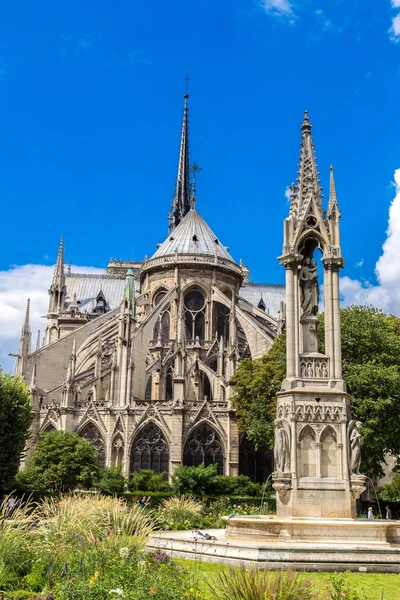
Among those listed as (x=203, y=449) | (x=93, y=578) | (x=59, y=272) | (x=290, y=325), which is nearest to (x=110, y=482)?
(x=203, y=449)

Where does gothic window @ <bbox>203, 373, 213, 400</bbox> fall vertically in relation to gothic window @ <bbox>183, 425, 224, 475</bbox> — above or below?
above

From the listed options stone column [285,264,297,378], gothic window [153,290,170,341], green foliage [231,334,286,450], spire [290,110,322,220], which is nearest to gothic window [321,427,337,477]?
stone column [285,264,297,378]

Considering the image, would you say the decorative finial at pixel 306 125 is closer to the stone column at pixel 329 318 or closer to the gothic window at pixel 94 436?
the stone column at pixel 329 318

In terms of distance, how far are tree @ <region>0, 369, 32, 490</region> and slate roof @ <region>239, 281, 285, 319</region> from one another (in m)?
60.4

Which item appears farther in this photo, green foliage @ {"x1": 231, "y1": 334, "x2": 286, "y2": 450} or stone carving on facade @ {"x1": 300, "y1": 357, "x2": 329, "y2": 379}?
green foliage @ {"x1": 231, "y1": 334, "x2": 286, "y2": 450}

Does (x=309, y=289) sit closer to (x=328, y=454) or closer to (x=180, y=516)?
(x=328, y=454)

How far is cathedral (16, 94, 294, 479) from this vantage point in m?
49.6

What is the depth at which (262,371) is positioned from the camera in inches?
1511

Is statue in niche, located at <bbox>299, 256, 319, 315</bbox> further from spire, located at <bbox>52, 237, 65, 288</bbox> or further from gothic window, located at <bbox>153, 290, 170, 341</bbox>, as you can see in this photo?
spire, located at <bbox>52, 237, 65, 288</bbox>

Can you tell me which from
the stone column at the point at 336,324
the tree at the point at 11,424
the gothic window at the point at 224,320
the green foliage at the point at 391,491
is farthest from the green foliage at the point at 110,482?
the gothic window at the point at 224,320

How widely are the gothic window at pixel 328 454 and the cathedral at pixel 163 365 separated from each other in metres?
34.6

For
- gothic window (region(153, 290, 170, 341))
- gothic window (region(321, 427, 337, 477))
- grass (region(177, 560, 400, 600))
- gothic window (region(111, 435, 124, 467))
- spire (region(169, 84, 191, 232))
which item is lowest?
grass (region(177, 560, 400, 600))

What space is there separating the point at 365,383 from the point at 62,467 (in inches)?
699

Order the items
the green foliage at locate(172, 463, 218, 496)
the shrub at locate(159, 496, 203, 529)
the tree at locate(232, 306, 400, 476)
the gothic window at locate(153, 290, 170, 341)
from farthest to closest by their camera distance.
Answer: the gothic window at locate(153, 290, 170, 341) < the green foliage at locate(172, 463, 218, 496) < the tree at locate(232, 306, 400, 476) < the shrub at locate(159, 496, 203, 529)
